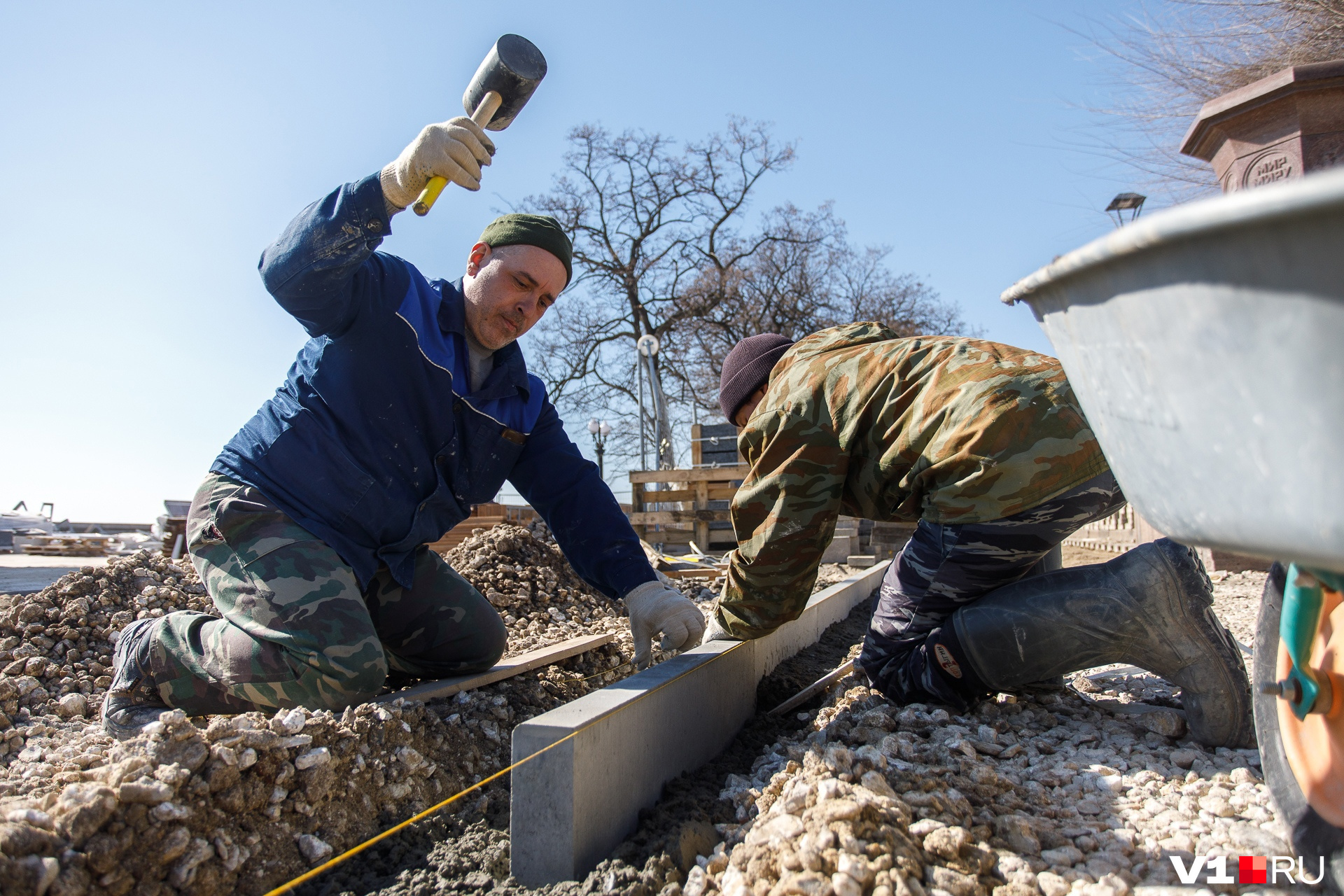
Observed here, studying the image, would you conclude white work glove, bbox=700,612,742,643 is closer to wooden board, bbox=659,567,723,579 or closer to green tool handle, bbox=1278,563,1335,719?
green tool handle, bbox=1278,563,1335,719

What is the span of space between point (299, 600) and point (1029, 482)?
204cm

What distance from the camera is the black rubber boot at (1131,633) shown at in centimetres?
210

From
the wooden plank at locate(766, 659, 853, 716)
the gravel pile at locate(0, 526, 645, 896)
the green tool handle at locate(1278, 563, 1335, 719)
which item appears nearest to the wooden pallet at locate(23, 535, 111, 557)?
the gravel pile at locate(0, 526, 645, 896)

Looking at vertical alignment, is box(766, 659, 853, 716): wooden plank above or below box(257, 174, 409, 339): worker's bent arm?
below

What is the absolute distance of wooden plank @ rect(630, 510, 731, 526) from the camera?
34.9ft

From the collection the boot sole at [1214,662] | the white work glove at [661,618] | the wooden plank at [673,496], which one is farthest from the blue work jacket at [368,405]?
the wooden plank at [673,496]

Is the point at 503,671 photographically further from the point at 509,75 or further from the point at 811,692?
the point at 509,75

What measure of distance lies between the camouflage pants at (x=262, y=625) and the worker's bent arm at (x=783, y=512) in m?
1.12

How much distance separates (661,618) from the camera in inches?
113

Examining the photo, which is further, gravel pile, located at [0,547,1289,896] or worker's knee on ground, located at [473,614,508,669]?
worker's knee on ground, located at [473,614,508,669]

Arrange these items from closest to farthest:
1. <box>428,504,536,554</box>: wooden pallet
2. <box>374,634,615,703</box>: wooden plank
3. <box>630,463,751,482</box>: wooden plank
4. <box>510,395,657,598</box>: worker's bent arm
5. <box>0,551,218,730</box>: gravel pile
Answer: <box>374,634,615,703</box>: wooden plank
<box>0,551,218,730</box>: gravel pile
<box>510,395,657,598</box>: worker's bent arm
<box>428,504,536,554</box>: wooden pallet
<box>630,463,751,482</box>: wooden plank

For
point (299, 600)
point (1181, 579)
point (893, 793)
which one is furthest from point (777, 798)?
point (299, 600)

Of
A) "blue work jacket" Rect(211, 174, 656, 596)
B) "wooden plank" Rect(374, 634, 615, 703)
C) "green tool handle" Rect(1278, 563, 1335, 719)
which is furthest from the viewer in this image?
"wooden plank" Rect(374, 634, 615, 703)

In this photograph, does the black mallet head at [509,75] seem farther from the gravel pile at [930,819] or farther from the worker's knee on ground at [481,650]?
the gravel pile at [930,819]
